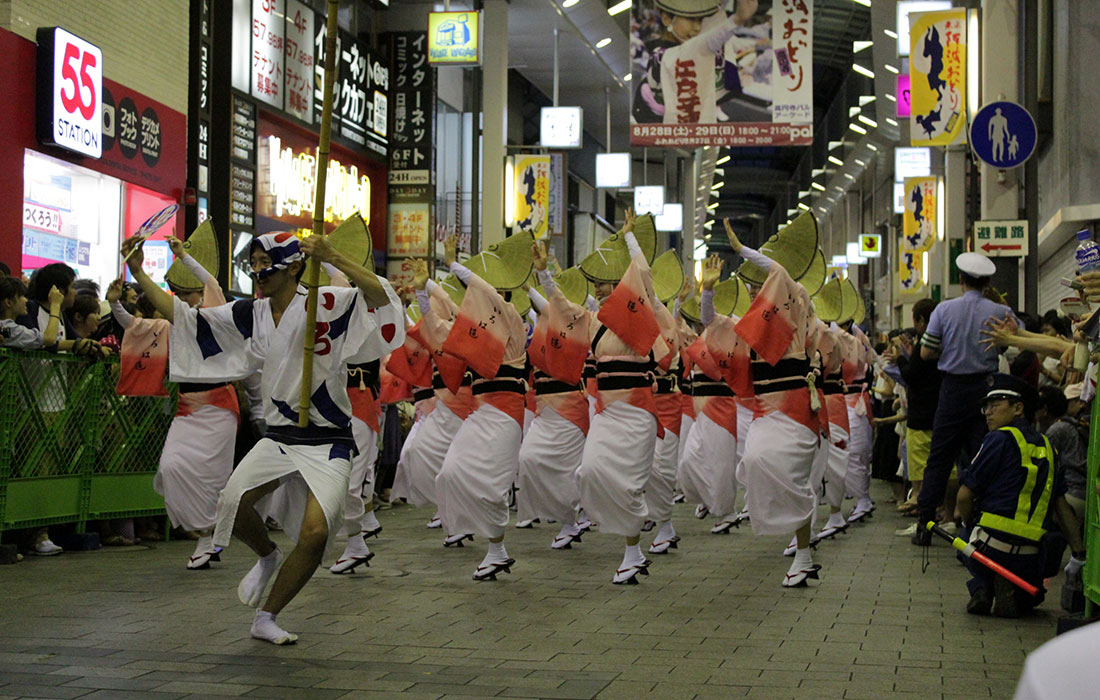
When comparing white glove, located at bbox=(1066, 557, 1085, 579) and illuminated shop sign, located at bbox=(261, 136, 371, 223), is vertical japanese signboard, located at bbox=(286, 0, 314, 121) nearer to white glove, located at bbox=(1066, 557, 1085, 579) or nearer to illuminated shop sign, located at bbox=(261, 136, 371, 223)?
illuminated shop sign, located at bbox=(261, 136, 371, 223)

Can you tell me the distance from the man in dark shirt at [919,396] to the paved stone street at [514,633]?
244 centimetres

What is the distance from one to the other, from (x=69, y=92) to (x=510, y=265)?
617cm

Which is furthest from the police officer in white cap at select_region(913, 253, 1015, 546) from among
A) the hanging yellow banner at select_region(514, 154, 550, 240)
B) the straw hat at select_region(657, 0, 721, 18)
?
the hanging yellow banner at select_region(514, 154, 550, 240)

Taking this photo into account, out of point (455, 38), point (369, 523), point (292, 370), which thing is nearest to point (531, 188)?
point (455, 38)

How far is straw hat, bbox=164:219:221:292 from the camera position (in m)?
8.83

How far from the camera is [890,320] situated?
3875 cm

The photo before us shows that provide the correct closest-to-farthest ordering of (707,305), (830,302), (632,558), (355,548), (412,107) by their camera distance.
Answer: (632,558), (355,548), (707,305), (830,302), (412,107)

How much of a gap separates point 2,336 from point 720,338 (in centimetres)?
506

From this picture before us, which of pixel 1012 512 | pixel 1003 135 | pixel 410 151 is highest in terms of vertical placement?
pixel 410 151

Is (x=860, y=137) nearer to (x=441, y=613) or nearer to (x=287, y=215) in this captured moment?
(x=287, y=215)

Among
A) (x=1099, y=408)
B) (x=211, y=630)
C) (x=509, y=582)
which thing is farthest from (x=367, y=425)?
(x=1099, y=408)

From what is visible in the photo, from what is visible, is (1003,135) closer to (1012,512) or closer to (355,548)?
(1012,512)

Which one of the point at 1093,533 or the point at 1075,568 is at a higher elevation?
the point at 1093,533

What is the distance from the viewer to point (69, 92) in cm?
1326
